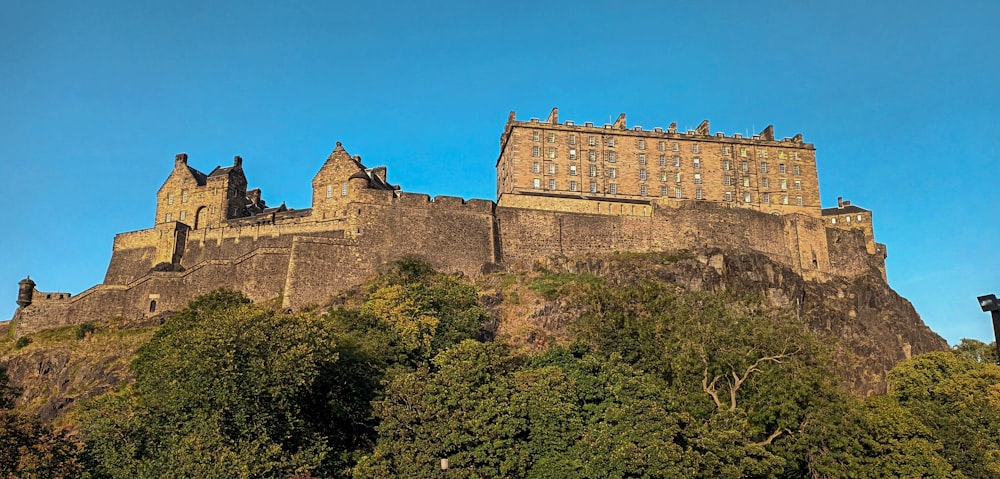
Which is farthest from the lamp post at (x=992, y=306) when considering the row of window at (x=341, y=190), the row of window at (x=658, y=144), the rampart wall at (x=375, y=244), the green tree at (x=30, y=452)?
the row of window at (x=658, y=144)

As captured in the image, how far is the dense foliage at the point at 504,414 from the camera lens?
32.7 m

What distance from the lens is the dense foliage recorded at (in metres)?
32.7

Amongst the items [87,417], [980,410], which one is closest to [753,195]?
[980,410]

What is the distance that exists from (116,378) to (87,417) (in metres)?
21.7

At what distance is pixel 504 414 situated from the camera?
34.2 m

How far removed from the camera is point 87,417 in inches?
1444

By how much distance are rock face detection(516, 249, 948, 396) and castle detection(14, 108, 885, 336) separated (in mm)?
2535

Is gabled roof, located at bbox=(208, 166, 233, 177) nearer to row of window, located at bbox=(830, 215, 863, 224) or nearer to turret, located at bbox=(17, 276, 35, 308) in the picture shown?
turret, located at bbox=(17, 276, 35, 308)

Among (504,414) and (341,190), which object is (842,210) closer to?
(341,190)

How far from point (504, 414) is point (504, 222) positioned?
34.2 meters

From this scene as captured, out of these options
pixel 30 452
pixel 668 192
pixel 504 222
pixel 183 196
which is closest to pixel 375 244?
pixel 504 222

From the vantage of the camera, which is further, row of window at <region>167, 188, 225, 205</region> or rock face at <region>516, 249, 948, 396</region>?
row of window at <region>167, 188, 225, 205</region>

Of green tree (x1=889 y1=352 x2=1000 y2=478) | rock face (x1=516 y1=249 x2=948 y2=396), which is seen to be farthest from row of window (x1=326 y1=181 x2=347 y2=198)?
green tree (x1=889 y1=352 x2=1000 y2=478)

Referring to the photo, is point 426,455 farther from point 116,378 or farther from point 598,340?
point 116,378
